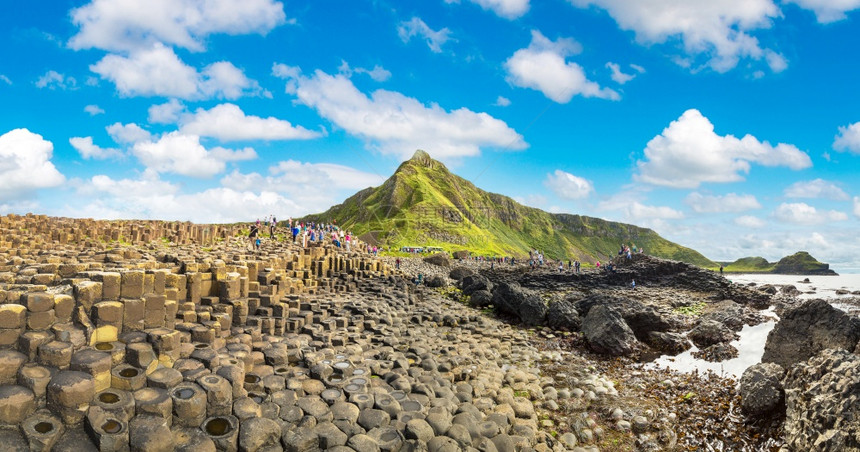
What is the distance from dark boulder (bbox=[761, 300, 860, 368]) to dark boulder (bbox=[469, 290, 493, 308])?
16.1 metres

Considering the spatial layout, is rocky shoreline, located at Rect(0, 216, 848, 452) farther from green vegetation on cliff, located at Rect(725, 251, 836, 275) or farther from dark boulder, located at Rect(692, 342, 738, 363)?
green vegetation on cliff, located at Rect(725, 251, 836, 275)

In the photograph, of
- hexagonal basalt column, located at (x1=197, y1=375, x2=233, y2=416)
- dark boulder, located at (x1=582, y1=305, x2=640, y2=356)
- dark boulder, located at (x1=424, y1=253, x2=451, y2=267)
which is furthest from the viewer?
dark boulder, located at (x1=424, y1=253, x2=451, y2=267)

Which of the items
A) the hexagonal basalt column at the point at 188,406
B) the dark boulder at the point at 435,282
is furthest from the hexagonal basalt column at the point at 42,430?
the dark boulder at the point at 435,282

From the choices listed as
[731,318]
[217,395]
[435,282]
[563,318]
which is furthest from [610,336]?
[435,282]

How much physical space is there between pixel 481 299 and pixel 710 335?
13154mm

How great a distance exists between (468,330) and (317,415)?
1294cm

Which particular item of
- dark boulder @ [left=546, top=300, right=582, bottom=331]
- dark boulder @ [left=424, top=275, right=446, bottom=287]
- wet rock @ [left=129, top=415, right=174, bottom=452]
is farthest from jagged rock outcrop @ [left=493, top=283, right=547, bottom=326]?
wet rock @ [left=129, top=415, right=174, bottom=452]

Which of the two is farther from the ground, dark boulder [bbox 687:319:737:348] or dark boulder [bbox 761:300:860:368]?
dark boulder [bbox 761:300:860:368]

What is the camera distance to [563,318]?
76.5 ft

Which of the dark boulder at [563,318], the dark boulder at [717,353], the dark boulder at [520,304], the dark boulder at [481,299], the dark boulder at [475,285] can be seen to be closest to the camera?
the dark boulder at [717,353]

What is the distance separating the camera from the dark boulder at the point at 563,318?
911 inches

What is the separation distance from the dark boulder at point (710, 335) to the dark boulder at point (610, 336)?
3.02 meters

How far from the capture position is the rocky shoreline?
24.6 ft

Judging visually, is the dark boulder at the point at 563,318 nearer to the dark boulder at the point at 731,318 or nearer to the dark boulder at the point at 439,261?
the dark boulder at the point at 731,318
